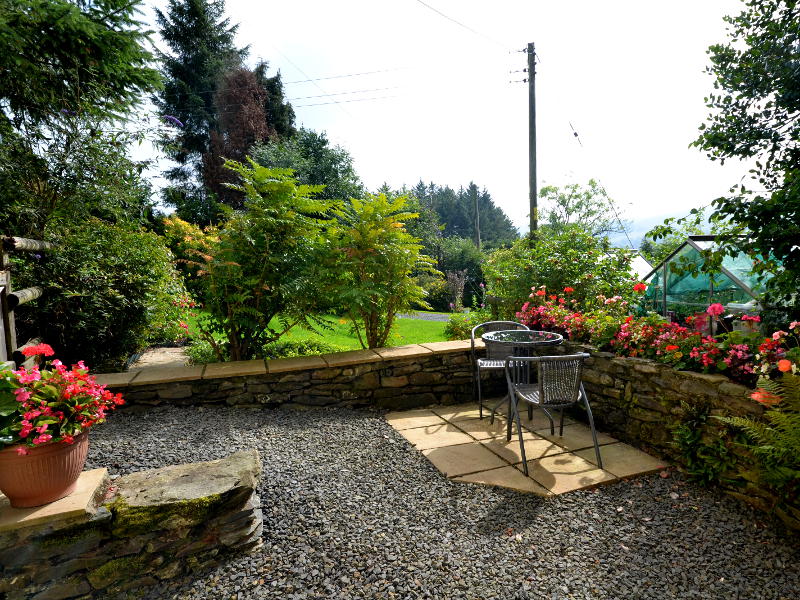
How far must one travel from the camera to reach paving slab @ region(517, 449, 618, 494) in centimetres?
261

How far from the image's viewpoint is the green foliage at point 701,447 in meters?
2.49

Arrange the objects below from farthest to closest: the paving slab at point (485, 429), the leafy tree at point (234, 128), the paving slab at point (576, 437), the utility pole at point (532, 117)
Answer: the leafy tree at point (234, 128), the utility pole at point (532, 117), the paving slab at point (485, 429), the paving slab at point (576, 437)

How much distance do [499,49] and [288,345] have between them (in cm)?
936

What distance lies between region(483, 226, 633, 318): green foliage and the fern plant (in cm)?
272

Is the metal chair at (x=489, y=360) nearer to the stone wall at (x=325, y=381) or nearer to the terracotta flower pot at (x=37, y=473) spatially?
the stone wall at (x=325, y=381)

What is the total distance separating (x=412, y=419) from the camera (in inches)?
151

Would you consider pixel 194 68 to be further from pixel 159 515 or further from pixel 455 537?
pixel 455 537

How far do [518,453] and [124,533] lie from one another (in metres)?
2.34

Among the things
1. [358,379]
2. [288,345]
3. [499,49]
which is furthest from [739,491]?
[499,49]

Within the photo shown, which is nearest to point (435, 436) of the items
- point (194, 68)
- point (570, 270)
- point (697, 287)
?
point (570, 270)

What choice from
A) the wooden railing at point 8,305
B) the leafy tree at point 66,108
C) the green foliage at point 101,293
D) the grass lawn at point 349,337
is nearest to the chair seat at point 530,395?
the grass lawn at point 349,337

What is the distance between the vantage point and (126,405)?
3.44m

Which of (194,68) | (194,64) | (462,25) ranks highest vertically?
(194,64)

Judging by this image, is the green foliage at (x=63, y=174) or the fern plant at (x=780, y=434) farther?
the green foliage at (x=63, y=174)
